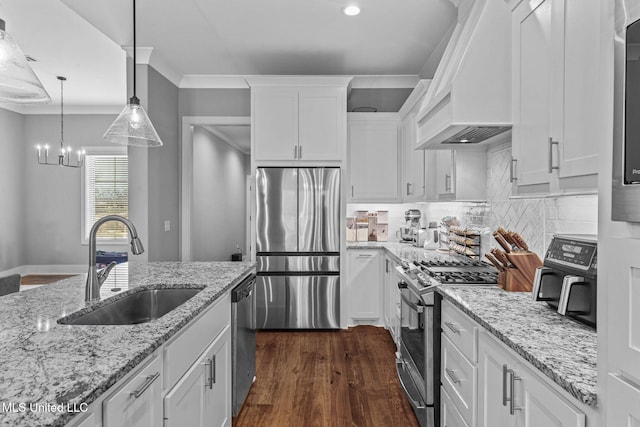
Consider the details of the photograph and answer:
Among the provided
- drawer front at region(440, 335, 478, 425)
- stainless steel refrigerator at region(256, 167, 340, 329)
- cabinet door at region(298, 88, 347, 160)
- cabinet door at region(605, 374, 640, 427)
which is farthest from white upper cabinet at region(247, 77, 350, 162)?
cabinet door at region(605, 374, 640, 427)

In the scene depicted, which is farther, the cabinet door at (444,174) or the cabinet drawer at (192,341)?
the cabinet door at (444,174)

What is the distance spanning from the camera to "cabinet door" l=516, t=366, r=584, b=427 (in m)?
1.00

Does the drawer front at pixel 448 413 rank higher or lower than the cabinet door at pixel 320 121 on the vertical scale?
lower

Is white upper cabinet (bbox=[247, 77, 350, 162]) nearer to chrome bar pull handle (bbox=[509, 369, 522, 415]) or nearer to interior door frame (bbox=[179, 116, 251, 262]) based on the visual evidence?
interior door frame (bbox=[179, 116, 251, 262])

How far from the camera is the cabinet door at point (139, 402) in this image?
0.96 meters

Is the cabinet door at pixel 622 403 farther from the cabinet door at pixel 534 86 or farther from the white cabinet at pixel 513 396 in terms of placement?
the cabinet door at pixel 534 86

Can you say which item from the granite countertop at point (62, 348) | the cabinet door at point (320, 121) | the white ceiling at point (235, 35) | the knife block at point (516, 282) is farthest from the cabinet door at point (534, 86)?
the cabinet door at point (320, 121)

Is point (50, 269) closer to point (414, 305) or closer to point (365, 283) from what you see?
point (365, 283)

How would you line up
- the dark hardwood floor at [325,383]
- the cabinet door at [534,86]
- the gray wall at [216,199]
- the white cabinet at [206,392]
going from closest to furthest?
the white cabinet at [206,392], the cabinet door at [534,86], the dark hardwood floor at [325,383], the gray wall at [216,199]

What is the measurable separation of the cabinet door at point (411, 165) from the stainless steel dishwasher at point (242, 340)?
1.91 meters

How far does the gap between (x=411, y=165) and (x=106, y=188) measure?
5571mm

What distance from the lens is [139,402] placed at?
43.3 inches

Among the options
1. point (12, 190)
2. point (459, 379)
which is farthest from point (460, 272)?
point (12, 190)

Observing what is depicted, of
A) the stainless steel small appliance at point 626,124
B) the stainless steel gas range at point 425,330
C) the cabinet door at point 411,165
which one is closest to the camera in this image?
the stainless steel small appliance at point 626,124
